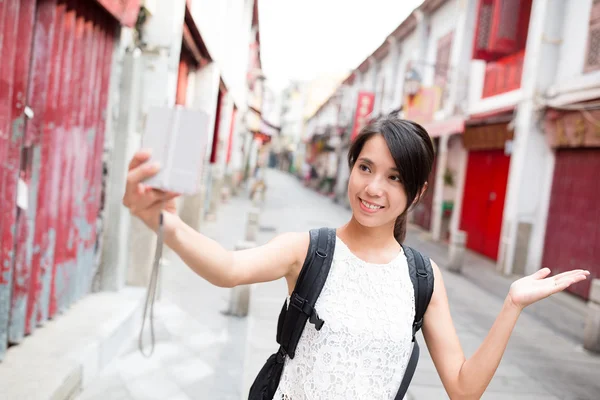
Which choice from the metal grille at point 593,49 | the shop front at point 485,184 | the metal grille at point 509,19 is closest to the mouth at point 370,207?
the metal grille at point 593,49

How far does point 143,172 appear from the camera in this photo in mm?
1102

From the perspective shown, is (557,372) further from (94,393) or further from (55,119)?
(55,119)

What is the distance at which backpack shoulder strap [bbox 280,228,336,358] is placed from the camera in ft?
5.46

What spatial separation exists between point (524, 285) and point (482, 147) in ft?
40.9

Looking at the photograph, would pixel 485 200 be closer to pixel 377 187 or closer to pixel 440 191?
pixel 440 191

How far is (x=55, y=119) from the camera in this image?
3703mm

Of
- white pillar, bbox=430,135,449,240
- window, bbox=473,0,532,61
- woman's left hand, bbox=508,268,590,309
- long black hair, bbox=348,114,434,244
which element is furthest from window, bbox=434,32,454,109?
woman's left hand, bbox=508,268,590,309

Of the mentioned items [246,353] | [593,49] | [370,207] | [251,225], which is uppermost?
[593,49]

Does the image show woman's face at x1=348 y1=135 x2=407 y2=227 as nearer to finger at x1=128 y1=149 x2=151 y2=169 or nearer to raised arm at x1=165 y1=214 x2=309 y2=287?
raised arm at x1=165 y1=214 x2=309 y2=287

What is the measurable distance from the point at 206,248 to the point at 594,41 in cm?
981

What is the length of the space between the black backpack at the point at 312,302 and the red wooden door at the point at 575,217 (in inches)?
317

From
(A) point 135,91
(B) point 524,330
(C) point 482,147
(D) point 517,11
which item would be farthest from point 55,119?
(C) point 482,147

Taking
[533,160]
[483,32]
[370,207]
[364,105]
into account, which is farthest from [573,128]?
[364,105]

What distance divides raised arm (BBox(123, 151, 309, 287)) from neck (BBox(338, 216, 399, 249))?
0.54ft
